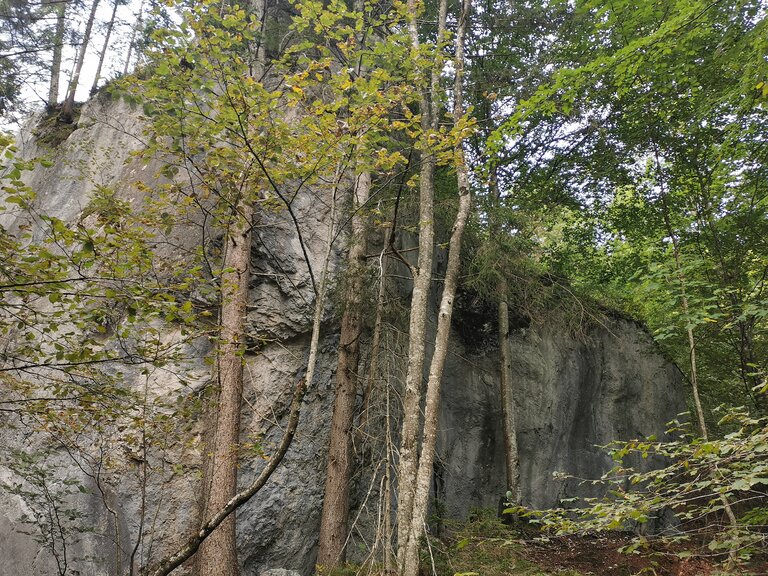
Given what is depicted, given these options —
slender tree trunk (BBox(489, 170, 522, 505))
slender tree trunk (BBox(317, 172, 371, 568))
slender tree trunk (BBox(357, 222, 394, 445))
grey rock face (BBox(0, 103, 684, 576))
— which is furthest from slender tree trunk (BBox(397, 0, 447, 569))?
slender tree trunk (BBox(489, 170, 522, 505))

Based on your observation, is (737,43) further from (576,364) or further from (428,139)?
(576,364)

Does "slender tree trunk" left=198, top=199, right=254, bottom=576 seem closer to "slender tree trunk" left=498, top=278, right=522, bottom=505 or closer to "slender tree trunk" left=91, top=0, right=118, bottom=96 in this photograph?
"slender tree trunk" left=498, top=278, right=522, bottom=505

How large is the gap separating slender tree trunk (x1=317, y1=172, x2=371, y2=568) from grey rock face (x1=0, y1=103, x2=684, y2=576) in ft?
1.48

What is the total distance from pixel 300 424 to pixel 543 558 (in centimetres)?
481

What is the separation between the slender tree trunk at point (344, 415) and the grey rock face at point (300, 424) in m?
0.45

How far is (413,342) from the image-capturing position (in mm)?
6809

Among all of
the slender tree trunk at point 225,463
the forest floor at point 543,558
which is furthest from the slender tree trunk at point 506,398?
the slender tree trunk at point 225,463

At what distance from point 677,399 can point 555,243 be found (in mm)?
5258

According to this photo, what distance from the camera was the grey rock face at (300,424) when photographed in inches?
291

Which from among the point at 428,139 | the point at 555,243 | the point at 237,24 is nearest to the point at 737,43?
the point at 428,139

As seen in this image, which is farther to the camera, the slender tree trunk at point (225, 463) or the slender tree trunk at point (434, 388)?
the slender tree trunk at point (225, 463)

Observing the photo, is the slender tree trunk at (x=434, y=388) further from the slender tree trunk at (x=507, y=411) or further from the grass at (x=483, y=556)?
the slender tree trunk at (x=507, y=411)

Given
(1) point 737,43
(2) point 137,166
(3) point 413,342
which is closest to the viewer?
(1) point 737,43

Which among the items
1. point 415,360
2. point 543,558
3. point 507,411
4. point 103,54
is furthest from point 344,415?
point 103,54
